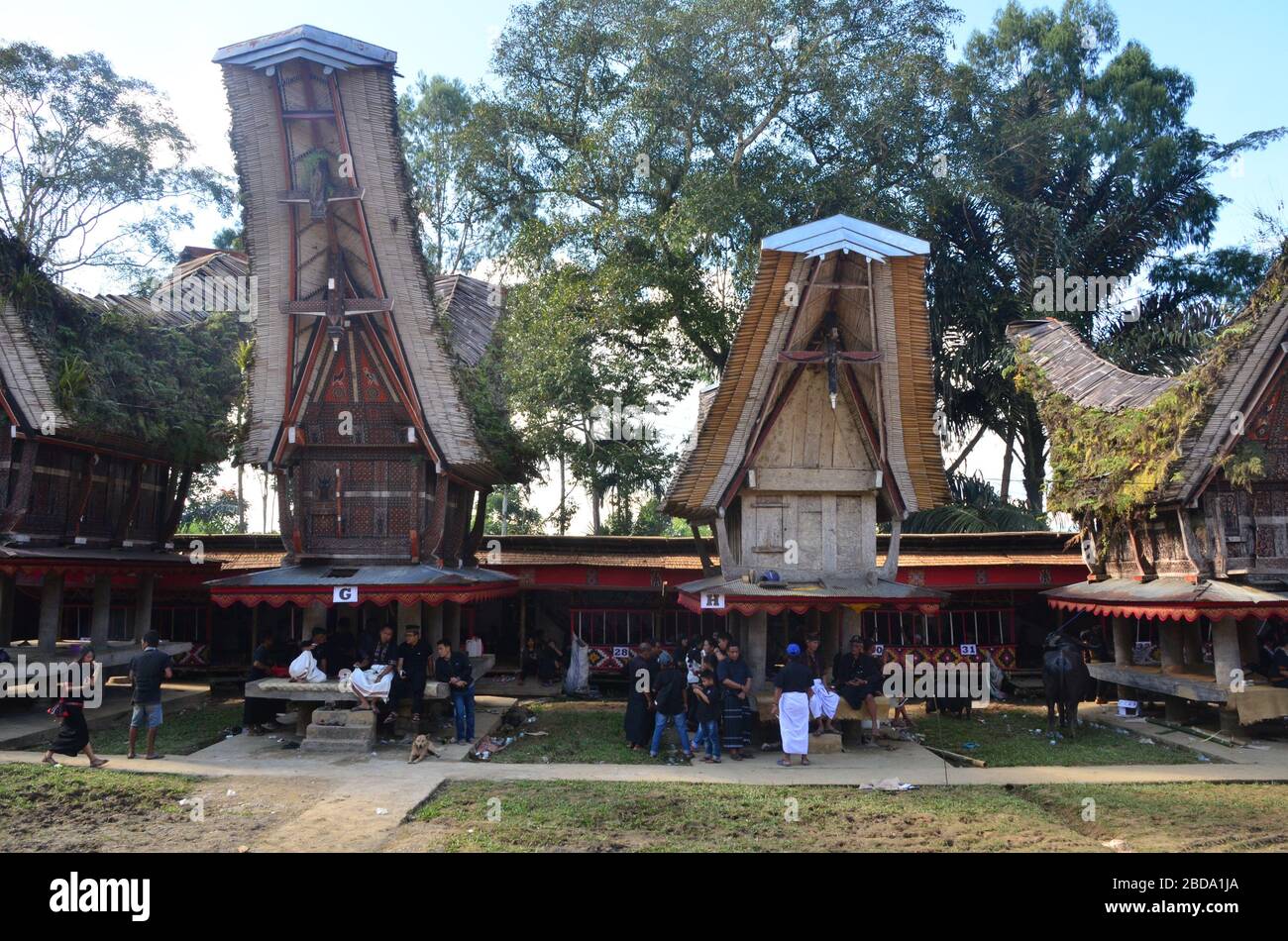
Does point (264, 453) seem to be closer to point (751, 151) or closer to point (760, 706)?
point (760, 706)

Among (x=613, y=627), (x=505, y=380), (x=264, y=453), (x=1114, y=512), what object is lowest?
(x=613, y=627)

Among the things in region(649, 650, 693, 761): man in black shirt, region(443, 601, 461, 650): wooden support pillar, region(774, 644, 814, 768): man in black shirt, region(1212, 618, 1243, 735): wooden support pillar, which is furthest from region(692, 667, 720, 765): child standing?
region(1212, 618, 1243, 735): wooden support pillar

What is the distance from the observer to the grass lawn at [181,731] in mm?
13297

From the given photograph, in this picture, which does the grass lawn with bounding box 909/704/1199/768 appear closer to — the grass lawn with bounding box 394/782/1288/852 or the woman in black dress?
the grass lawn with bounding box 394/782/1288/852

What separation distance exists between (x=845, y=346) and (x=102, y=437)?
12961mm

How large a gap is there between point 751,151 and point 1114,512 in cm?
1419

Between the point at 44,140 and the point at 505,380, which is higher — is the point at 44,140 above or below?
above

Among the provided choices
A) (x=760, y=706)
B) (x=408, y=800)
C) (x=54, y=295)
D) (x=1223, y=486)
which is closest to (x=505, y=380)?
(x=54, y=295)

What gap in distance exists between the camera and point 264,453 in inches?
591

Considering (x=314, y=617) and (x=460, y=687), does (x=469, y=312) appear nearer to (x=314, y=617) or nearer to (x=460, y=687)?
(x=314, y=617)

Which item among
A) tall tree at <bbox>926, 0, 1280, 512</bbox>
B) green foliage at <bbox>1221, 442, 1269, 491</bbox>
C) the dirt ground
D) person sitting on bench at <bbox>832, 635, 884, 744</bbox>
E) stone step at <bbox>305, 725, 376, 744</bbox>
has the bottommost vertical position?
the dirt ground

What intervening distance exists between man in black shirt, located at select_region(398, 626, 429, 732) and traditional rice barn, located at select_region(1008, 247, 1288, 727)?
36.3 ft

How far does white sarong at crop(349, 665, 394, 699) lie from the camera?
43.9 feet

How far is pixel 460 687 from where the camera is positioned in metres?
13.6
